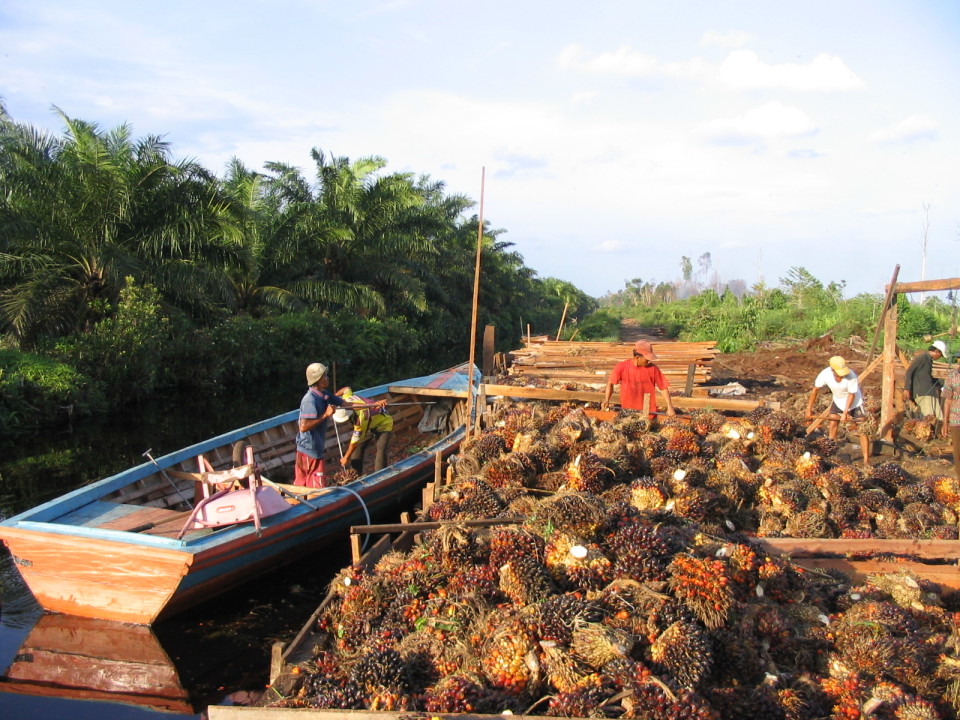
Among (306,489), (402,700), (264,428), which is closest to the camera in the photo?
(402,700)

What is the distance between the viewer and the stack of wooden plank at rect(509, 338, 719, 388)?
13391 millimetres

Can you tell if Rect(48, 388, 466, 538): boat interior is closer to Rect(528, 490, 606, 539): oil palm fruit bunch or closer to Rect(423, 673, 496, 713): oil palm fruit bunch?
Rect(528, 490, 606, 539): oil palm fruit bunch

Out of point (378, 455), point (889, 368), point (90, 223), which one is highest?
point (90, 223)

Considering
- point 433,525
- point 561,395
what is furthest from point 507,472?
point 561,395

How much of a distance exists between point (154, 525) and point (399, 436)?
18.7ft

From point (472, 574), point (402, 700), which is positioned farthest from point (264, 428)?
point (402, 700)

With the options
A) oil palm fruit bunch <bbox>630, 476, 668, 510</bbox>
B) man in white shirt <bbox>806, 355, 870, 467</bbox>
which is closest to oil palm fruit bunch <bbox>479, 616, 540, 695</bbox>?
oil palm fruit bunch <bbox>630, 476, 668, 510</bbox>

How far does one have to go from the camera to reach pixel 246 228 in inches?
824

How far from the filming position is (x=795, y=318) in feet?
96.5

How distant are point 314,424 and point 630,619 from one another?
441 cm

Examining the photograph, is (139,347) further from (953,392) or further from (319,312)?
(953,392)

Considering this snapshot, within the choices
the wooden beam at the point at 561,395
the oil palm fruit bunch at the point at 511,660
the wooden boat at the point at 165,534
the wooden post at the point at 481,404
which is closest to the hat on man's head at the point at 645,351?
the wooden beam at the point at 561,395

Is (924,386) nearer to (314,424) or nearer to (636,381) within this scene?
(636,381)

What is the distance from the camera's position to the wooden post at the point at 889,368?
9.20 meters
